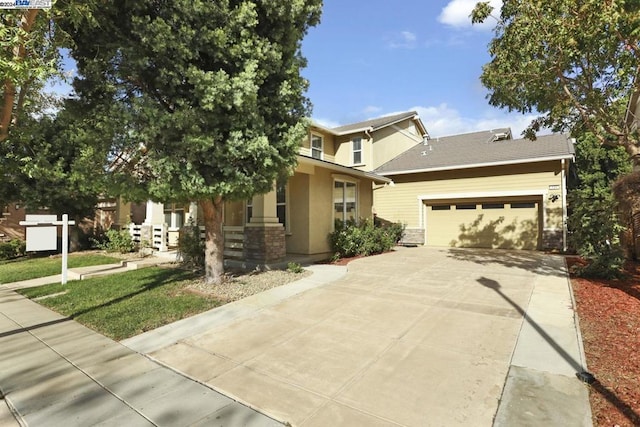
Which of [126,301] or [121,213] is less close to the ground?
[121,213]

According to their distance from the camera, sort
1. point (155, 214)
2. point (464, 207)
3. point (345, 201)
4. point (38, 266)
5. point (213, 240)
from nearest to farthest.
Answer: point (213, 240) < point (38, 266) < point (345, 201) < point (155, 214) < point (464, 207)

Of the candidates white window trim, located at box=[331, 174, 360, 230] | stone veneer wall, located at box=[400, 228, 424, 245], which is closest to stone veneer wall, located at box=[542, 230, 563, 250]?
stone veneer wall, located at box=[400, 228, 424, 245]

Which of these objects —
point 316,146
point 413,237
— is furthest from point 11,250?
point 413,237

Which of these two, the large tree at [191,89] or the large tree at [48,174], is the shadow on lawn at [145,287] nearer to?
the large tree at [191,89]

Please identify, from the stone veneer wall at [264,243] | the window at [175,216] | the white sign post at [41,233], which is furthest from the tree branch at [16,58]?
the window at [175,216]

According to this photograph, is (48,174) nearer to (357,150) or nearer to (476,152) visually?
(357,150)

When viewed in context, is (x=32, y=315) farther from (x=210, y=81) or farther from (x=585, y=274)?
(x=585, y=274)

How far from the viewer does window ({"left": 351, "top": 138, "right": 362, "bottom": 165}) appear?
60.3 ft

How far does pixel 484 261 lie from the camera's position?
11.4 metres

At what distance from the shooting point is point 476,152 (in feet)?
56.1

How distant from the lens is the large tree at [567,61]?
19.6 feet

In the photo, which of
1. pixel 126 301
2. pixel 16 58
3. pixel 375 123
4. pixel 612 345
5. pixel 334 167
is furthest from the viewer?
pixel 375 123

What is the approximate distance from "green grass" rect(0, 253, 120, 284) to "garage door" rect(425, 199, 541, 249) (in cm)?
1392

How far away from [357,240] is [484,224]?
6.88 metres
